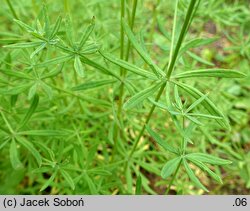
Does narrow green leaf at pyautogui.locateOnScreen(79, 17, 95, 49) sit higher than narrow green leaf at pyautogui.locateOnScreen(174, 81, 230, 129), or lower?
higher

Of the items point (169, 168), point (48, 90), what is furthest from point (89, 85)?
point (169, 168)

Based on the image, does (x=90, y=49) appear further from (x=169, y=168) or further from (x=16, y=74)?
(x=169, y=168)

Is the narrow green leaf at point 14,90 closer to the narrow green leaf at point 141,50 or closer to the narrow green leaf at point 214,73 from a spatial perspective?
the narrow green leaf at point 141,50

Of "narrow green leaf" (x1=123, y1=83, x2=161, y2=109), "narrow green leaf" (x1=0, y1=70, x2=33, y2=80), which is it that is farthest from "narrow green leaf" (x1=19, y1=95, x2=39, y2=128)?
"narrow green leaf" (x1=123, y1=83, x2=161, y2=109)

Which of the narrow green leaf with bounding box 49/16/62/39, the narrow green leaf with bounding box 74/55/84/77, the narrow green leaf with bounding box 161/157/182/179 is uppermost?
the narrow green leaf with bounding box 49/16/62/39

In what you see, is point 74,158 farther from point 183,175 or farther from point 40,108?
point 183,175

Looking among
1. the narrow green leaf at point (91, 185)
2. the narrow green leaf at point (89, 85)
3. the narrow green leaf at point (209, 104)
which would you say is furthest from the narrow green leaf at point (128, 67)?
the narrow green leaf at point (91, 185)

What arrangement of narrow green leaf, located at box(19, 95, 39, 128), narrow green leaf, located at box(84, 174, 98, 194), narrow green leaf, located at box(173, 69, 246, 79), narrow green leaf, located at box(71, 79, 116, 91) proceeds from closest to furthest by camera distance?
narrow green leaf, located at box(173, 69, 246, 79), narrow green leaf, located at box(71, 79, 116, 91), narrow green leaf, located at box(19, 95, 39, 128), narrow green leaf, located at box(84, 174, 98, 194)

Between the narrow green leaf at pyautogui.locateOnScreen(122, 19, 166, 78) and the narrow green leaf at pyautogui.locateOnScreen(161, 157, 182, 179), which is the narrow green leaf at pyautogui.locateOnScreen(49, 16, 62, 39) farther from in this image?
the narrow green leaf at pyautogui.locateOnScreen(161, 157, 182, 179)

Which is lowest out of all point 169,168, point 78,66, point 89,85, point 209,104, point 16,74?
point 169,168

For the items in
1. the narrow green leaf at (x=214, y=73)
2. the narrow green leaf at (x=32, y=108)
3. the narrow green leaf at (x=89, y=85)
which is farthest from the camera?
the narrow green leaf at (x=32, y=108)

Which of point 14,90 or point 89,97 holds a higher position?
point 89,97
